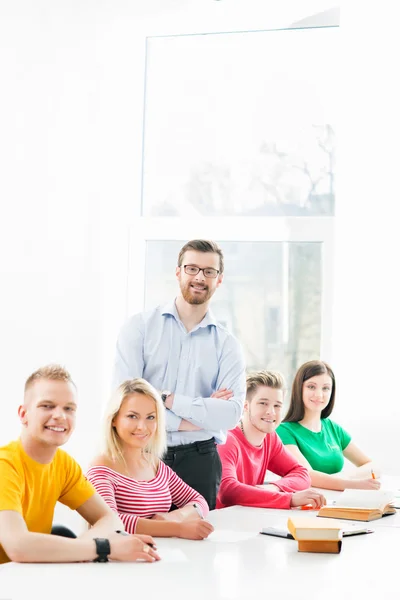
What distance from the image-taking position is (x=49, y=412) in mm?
2115

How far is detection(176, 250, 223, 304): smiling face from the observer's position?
297cm

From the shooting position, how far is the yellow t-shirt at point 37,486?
1.97 meters

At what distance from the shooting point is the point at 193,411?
286 centimetres

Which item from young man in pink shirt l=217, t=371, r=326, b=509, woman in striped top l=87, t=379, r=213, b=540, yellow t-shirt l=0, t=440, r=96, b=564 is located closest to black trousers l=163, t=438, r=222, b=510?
young man in pink shirt l=217, t=371, r=326, b=509

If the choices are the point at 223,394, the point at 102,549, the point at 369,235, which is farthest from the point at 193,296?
the point at 369,235

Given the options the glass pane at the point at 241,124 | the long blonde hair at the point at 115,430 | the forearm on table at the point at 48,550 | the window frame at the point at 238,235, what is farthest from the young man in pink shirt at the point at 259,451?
the glass pane at the point at 241,124

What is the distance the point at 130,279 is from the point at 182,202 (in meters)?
0.61

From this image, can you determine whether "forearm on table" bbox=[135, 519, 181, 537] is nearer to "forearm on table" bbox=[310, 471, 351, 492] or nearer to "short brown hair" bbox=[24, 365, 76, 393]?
"short brown hair" bbox=[24, 365, 76, 393]

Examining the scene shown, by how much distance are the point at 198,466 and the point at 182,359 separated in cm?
41

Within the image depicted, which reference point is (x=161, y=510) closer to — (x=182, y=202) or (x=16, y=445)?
(x=16, y=445)

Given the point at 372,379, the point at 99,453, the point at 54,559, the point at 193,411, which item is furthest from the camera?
the point at 372,379

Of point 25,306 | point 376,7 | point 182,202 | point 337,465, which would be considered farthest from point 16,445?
point 376,7

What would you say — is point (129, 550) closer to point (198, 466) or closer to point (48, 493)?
point (48, 493)

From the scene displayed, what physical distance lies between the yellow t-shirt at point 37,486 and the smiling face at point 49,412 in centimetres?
7
